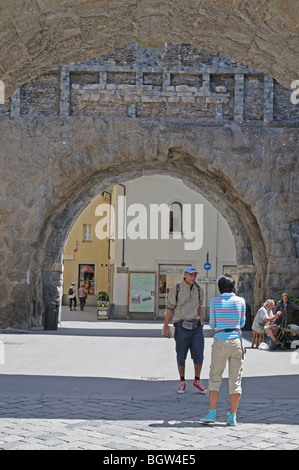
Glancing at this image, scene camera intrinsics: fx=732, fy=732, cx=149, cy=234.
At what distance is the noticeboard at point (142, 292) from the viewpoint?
28891 millimetres

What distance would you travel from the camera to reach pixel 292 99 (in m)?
18.8

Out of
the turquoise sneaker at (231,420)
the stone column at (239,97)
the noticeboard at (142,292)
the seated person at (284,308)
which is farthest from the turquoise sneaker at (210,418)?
the noticeboard at (142,292)

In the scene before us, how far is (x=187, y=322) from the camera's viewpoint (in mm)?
8562

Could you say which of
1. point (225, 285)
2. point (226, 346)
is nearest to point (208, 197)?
point (225, 285)

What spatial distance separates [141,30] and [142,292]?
72.7ft

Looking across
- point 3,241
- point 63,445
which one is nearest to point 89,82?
point 3,241

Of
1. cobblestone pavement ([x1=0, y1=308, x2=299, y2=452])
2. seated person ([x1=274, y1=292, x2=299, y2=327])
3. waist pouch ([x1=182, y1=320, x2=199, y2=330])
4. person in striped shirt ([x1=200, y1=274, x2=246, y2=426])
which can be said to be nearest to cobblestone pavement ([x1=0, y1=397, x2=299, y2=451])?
cobblestone pavement ([x1=0, y1=308, x2=299, y2=452])

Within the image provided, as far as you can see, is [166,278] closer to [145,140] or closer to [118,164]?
[118,164]

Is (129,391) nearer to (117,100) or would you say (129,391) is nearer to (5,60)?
(5,60)

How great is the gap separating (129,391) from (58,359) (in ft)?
12.5

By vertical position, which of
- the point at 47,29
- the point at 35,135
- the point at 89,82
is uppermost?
the point at 89,82

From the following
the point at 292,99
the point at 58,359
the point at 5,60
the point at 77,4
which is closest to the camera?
the point at 77,4

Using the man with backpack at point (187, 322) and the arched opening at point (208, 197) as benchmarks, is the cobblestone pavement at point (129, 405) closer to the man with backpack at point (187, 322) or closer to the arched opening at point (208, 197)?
the man with backpack at point (187, 322)

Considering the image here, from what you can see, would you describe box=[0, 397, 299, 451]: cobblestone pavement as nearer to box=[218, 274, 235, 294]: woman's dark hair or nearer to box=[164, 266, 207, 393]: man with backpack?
box=[164, 266, 207, 393]: man with backpack
